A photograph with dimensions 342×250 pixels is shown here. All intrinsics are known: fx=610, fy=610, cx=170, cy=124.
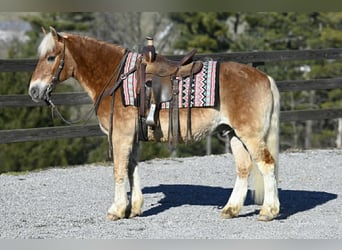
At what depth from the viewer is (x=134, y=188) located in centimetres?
500

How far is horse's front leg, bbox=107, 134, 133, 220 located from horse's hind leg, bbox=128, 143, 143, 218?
0.37 feet

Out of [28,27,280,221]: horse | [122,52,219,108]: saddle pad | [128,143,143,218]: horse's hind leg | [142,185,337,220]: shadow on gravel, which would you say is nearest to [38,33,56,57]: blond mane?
[28,27,280,221]: horse

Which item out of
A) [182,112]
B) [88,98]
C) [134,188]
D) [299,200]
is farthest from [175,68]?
[88,98]

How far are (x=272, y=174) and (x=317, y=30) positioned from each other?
22609 mm

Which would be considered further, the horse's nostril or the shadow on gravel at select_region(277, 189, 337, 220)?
the shadow on gravel at select_region(277, 189, 337, 220)

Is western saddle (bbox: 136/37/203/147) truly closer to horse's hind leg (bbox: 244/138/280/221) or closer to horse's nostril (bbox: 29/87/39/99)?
horse's hind leg (bbox: 244/138/280/221)

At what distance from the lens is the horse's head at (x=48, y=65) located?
15.4 ft

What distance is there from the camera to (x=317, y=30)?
26.2m

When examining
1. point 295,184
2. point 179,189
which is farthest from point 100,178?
point 295,184

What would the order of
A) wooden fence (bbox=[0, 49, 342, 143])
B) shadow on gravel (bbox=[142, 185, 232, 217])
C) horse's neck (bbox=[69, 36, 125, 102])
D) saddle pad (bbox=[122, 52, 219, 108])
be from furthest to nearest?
wooden fence (bbox=[0, 49, 342, 143]) < shadow on gravel (bbox=[142, 185, 232, 217]) < horse's neck (bbox=[69, 36, 125, 102]) < saddle pad (bbox=[122, 52, 219, 108])

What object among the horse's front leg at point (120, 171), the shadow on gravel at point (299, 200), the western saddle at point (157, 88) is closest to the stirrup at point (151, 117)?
the western saddle at point (157, 88)

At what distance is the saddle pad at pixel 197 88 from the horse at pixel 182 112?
0.05 metres

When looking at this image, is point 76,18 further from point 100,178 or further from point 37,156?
point 100,178

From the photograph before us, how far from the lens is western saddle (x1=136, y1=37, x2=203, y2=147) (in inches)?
182
